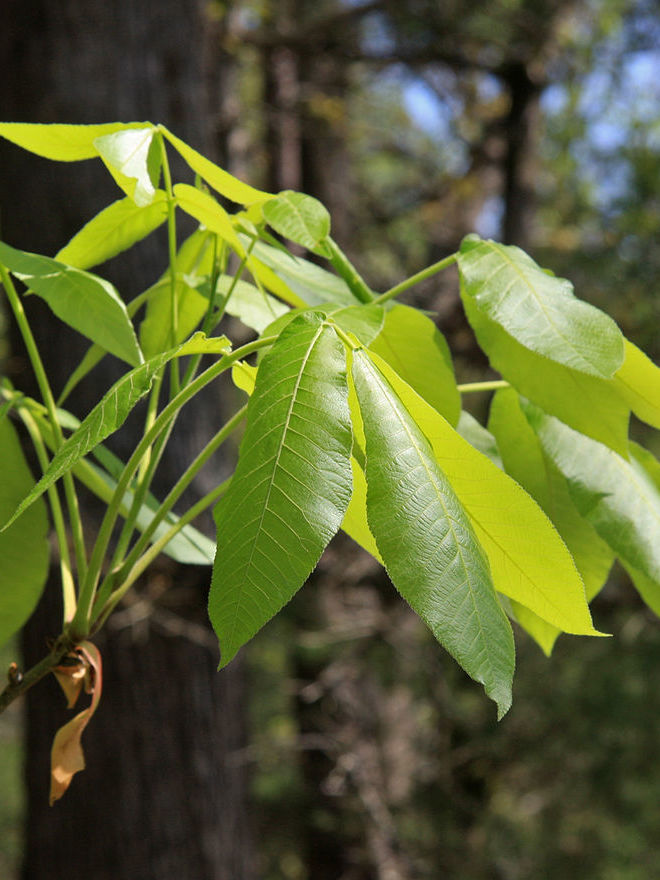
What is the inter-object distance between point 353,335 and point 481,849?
355cm

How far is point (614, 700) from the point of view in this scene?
380 centimetres

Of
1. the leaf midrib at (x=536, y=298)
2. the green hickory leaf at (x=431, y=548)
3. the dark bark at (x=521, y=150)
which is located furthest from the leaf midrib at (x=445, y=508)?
the dark bark at (x=521, y=150)

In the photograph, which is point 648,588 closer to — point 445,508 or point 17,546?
point 445,508

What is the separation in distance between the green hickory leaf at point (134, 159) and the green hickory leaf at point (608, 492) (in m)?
0.27

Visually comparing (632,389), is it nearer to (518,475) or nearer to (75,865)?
(518,475)

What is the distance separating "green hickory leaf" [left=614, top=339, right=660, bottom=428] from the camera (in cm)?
48

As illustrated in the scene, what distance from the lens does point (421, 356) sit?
53 cm

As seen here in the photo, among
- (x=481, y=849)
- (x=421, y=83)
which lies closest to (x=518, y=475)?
(x=481, y=849)

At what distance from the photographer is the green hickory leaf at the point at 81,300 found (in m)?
0.49

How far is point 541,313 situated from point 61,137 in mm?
287

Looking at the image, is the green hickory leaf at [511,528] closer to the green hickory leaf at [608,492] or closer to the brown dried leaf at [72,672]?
the green hickory leaf at [608,492]

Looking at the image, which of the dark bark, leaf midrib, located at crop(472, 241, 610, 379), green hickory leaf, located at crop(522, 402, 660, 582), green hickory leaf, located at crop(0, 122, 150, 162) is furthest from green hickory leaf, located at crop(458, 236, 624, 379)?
the dark bark

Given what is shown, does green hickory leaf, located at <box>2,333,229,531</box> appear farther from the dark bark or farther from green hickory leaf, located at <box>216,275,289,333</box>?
the dark bark

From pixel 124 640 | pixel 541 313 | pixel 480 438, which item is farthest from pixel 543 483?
pixel 124 640
